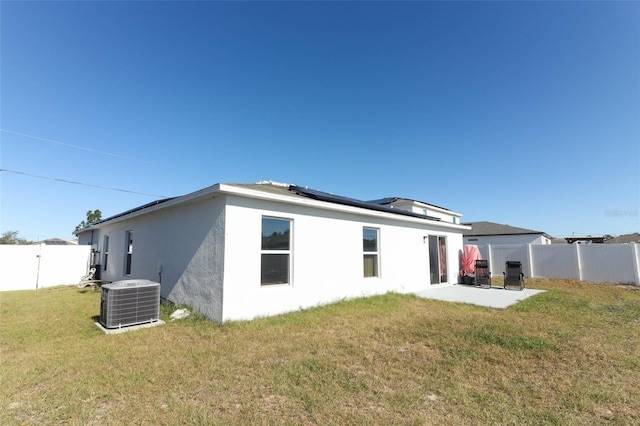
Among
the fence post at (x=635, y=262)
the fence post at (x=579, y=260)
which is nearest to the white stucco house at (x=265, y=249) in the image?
the fence post at (x=579, y=260)

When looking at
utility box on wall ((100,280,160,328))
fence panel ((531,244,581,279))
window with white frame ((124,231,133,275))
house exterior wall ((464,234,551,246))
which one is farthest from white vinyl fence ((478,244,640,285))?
window with white frame ((124,231,133,275))

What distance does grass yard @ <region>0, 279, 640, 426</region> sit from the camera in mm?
2584

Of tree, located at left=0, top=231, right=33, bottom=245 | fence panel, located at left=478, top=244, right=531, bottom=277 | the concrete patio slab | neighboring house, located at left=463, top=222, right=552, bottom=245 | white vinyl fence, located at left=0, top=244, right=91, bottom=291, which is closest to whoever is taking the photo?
the concrete patio slab

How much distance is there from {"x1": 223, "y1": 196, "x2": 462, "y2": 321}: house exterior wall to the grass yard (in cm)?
54

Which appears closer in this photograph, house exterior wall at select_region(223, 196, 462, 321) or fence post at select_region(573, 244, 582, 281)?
house exterior wall at select_region(223, 196, 462, 321)

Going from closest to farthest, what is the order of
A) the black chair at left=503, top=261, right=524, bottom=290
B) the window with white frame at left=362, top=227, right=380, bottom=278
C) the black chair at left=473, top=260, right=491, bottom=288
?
1. the window with white frame at left=362, top=227, right=380, bottom=278
2. the black chair at left=503, top=261, right=524, bottom=290
3. the black chair at left=473, top=260, right=491, bottom=288

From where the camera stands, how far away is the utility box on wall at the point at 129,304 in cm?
517

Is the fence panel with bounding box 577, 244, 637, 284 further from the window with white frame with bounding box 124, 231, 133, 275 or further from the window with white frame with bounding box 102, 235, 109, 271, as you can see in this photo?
the window with white frame with bounding box 102, 235, 109, 271

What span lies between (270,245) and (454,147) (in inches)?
456

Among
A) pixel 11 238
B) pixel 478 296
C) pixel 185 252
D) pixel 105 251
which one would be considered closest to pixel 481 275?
pixel 478 296

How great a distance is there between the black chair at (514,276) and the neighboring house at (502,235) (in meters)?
14.4

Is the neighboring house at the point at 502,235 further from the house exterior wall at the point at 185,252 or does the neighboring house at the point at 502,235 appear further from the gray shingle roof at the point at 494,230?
the house exterior wall at the point at 185,252

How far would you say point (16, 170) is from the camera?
9609 millimetres

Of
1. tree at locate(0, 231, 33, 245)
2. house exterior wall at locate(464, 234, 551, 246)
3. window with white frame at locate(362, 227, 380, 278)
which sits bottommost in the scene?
window with white frame at locate(362, 227, 380, 278)
